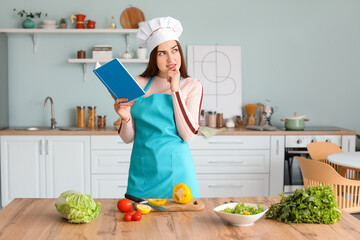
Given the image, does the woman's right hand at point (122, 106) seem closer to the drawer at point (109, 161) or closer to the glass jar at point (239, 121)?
the drawer at point (109, 161)

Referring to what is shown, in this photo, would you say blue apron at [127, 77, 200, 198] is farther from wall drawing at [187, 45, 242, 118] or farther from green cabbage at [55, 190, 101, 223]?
wall drawing at [187, 45, 242, 118]

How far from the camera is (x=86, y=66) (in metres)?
4.88

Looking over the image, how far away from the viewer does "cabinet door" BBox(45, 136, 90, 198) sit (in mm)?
4398

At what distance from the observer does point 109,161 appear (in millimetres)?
4414

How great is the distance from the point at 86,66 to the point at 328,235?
3760mm

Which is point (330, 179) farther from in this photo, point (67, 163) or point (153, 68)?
point (67, 163)

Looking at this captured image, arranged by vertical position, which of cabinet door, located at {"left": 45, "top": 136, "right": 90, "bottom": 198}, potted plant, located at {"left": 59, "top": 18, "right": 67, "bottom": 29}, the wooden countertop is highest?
potted plant, located at {"left": 59, "top": 18, "right": 67, "bottom": 29}

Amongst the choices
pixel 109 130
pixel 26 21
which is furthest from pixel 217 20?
pixel 26 21

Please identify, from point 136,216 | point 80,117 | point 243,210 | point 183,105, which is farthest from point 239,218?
point 80,117

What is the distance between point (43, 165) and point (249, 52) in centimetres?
253

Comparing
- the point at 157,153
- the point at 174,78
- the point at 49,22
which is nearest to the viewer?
the point at 174,78

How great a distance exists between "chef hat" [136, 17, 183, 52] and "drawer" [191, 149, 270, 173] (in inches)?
89.3

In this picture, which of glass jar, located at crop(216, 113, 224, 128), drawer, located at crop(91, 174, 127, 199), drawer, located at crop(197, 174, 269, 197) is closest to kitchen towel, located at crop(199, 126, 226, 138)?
glass jar, located at crop(216, 113, 224, 128)

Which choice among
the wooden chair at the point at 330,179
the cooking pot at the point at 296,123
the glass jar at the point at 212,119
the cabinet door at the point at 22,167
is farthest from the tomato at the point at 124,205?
the cooking pot at the point at 296,123
